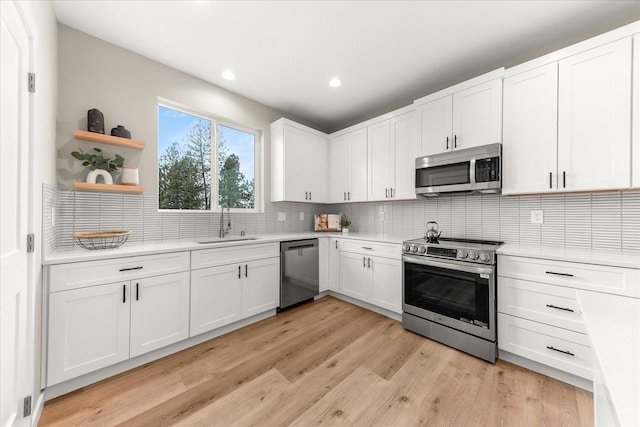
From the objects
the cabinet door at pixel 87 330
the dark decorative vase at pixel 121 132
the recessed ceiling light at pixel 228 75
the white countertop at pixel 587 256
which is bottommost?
the cabinet door at pixel 87 330

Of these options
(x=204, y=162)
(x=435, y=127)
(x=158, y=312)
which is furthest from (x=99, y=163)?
(x=435, y=127)

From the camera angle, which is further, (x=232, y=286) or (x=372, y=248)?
(x=372, y=248)

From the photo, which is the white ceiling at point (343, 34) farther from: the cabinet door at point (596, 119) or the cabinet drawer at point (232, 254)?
the cabinet drawer at point (232, 254)

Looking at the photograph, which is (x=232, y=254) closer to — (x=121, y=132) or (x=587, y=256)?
(x=121, y=132)

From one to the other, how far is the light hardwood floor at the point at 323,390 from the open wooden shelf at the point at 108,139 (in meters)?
1.91

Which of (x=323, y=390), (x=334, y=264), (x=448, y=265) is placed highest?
(x=448, y=265)

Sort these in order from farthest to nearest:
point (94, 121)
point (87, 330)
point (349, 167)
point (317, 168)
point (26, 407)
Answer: point (317, 168), point (349, 167), point (94, 121), point (87, 330), point (26, 407)

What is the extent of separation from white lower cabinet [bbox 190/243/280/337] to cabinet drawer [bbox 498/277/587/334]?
2.21 meters

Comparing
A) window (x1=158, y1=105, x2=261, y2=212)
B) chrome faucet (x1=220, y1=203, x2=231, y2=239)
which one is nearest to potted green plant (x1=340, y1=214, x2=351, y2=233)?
window (x1=158, y1=105, x2=261, y2=212)

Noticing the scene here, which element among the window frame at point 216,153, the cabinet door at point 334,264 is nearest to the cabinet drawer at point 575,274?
the cabinet door at point 334,264

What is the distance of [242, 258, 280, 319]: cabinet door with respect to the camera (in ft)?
8.63

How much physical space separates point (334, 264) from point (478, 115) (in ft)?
7.74

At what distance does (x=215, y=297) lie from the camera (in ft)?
7.84

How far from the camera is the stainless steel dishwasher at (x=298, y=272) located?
117 inches
